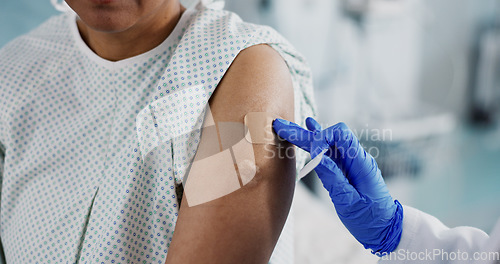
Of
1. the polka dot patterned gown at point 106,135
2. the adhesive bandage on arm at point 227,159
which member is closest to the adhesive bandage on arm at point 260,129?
the adhesive bandage on arm at point 227,159

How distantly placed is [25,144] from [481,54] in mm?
3788

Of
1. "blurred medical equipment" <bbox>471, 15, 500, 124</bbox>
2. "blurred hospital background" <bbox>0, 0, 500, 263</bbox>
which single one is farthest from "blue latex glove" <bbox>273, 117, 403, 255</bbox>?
"blurred medical equipment" <bbox>471, 15, 500, 124</bbox>

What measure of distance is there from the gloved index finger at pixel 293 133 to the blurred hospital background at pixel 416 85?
1.79 m

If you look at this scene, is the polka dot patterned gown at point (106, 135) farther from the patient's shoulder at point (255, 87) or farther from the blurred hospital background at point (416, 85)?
→ the blurred hospital background at point (416, 85)

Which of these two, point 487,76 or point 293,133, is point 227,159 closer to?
point 293,133

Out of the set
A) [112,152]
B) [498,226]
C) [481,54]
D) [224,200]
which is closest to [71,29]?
[112,152]

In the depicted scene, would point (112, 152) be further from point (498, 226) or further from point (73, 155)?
point (498, 226)

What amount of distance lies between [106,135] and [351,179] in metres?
0.51

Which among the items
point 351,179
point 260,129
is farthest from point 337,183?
point 260,129

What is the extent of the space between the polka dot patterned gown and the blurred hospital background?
174 cm

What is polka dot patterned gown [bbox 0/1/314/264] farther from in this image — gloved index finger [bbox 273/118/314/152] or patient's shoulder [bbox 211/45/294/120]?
gloved index finger [bbox 273/118/314/152]

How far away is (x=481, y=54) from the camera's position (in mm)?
3912

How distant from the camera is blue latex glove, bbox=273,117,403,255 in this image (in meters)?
0.85

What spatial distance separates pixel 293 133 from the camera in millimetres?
829
